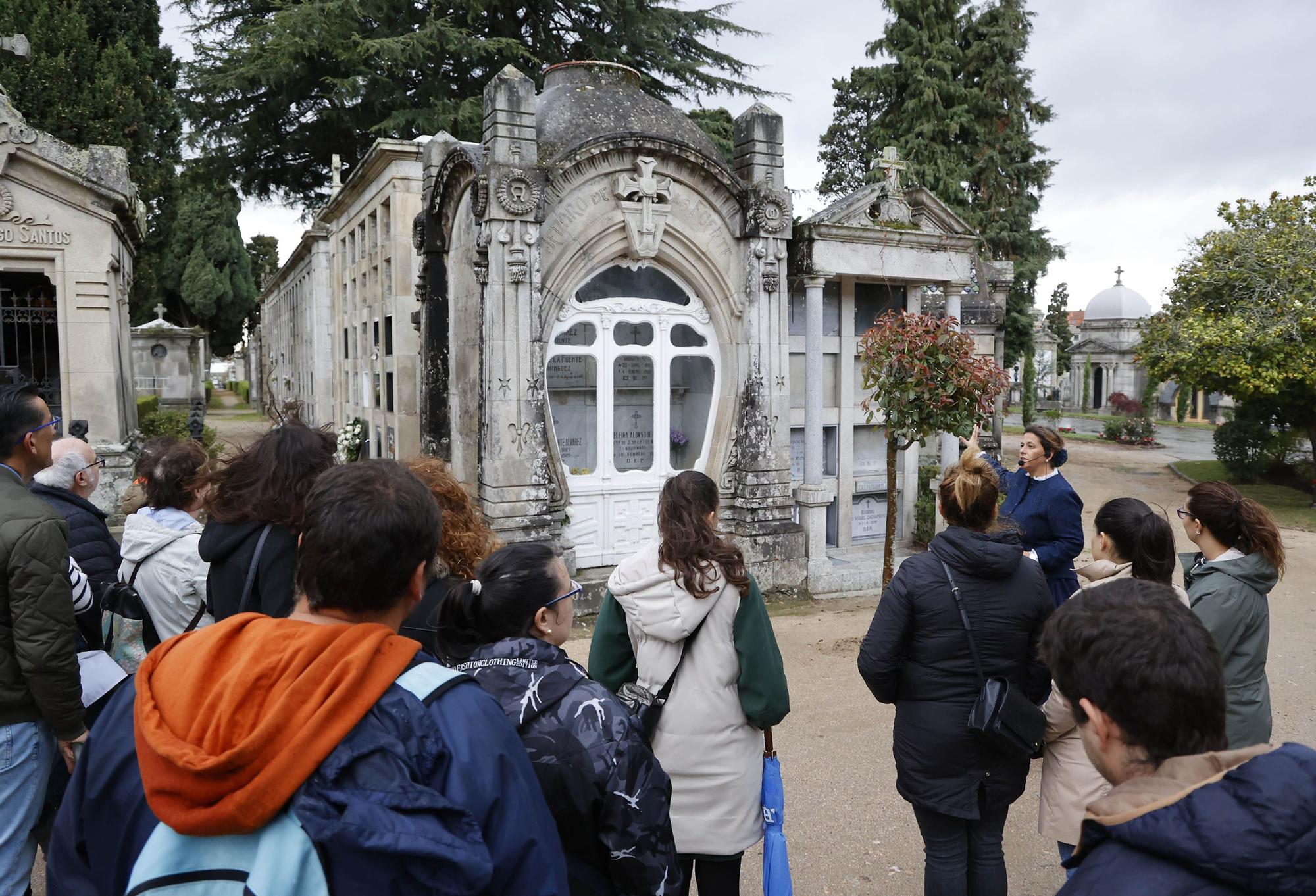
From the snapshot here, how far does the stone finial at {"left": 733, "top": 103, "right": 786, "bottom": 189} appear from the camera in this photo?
901 cm

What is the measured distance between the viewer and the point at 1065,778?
3346 millimetres

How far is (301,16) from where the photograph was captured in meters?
16.9

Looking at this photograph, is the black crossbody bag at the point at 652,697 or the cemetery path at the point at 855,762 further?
the cemetery path at the point at 855,762

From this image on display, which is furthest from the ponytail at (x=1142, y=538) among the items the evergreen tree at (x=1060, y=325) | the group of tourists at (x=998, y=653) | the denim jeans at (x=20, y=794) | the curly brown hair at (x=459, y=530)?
the evergreen tree at (x=1060, y=325)

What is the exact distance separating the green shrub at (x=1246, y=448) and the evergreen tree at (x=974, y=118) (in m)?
6.78

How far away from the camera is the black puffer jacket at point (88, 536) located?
12.5 ft

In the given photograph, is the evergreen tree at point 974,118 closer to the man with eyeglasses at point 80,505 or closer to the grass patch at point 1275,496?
the grass patch at point 1275,496

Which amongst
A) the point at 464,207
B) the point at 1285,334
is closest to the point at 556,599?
the point at 464,207

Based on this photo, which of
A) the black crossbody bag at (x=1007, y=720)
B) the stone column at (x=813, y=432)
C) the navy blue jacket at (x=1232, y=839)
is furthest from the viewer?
the stone column at (x=813, y=432)

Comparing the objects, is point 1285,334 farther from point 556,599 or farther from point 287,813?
point 287,813

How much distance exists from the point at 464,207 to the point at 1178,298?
598 inches

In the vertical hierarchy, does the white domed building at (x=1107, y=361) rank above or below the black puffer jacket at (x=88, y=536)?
above

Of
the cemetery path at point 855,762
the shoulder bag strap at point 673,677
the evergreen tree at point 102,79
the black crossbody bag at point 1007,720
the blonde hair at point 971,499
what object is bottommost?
the cemetery path at point 855,762

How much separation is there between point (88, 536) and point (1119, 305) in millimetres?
60874
